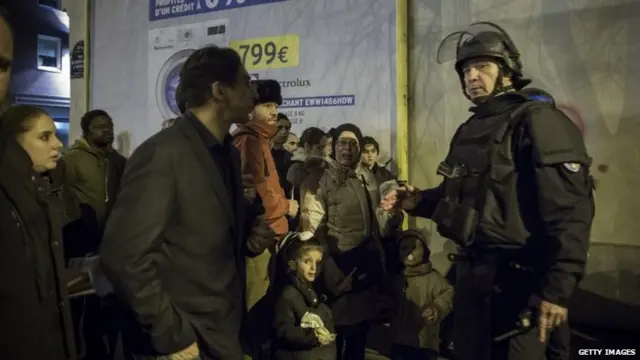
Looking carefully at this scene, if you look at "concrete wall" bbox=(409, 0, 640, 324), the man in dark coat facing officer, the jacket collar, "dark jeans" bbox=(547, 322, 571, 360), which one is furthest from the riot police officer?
"concrete wall" bbox=(409, 0, 640, 324)

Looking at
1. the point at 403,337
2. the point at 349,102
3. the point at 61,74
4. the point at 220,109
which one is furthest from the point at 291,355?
the point at 61,74

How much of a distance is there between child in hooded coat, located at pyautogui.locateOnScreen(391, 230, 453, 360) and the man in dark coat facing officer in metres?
2.03

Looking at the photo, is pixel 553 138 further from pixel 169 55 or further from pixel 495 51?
pixel 169 55

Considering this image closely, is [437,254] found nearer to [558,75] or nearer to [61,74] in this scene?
[558,75]

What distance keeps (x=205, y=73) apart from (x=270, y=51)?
4.20 m

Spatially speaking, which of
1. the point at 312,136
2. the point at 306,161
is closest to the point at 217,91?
the point at 306,161

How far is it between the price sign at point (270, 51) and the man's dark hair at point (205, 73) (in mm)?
3936

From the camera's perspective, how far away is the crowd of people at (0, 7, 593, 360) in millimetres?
1819

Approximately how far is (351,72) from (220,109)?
363cm

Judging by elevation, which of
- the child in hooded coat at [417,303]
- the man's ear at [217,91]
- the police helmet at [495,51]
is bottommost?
the child in hooded coat at [417,303]

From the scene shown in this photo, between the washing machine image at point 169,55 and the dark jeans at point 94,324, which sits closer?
the dark jeans at point 94,324

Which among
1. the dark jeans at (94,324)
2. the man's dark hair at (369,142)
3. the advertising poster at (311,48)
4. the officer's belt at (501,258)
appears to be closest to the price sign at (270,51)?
the advertising poster at (311,48)

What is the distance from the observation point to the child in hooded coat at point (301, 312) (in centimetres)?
368

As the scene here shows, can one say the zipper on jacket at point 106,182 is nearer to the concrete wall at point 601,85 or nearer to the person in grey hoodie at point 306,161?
the person in grey hoodie at point 306,161
